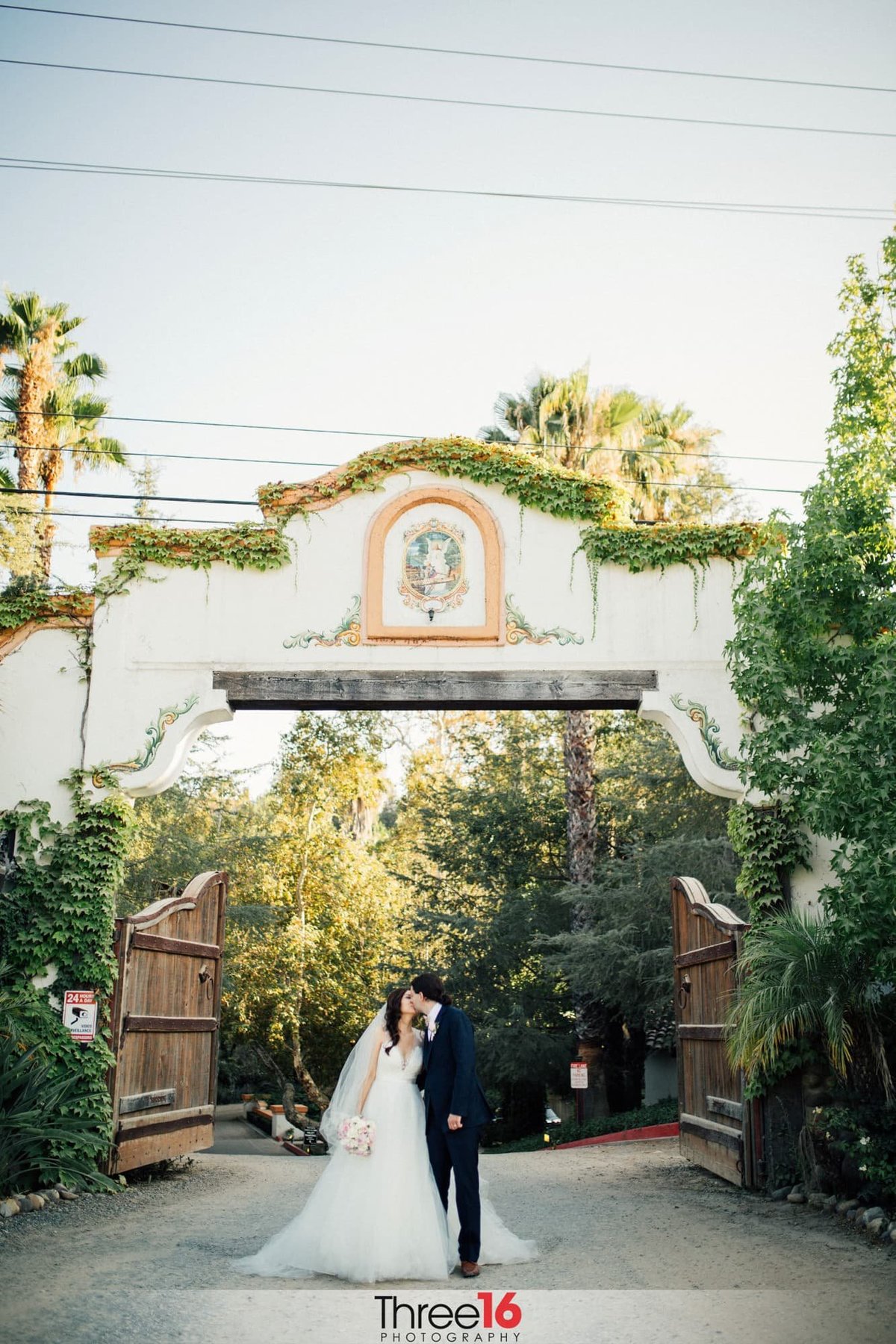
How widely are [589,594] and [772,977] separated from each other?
12.9ft

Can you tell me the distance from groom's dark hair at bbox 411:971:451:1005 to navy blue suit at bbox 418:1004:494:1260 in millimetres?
94

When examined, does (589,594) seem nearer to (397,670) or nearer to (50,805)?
(397,670)

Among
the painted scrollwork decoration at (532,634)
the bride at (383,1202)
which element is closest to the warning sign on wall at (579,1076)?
the painted scrollwork decoration at (532,634)

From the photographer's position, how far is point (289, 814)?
79.6 ft

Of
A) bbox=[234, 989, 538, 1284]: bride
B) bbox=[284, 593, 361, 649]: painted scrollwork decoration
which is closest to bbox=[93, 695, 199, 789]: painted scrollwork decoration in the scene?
bbox=[284, 593, 361, 649]: painted scrollwork decoration

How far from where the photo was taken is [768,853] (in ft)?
33.3

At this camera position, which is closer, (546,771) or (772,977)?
(772,977)

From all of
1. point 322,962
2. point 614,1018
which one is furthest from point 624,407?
point 322,962

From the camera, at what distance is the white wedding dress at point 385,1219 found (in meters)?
6.41

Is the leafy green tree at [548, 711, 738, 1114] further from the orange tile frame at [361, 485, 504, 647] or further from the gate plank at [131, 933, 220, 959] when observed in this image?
the orange tile frame at [361, 485, 504, 647]

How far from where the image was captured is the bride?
6418 mm

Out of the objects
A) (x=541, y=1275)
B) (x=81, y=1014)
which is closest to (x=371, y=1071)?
(x=541, y=1275)

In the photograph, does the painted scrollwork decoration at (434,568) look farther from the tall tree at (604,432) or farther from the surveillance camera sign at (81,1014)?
the tall tree at (604,432)

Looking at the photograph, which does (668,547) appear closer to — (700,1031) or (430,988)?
(700,1031)
